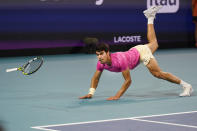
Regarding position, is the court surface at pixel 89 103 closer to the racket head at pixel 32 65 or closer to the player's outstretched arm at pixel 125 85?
the player's outstretched arm at pixel 125 85

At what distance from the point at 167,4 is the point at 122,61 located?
854cm

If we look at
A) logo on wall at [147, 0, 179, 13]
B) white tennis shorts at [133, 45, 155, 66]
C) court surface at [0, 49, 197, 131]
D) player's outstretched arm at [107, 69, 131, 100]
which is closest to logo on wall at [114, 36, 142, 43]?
logo on wall at [147, 0, 179, 13]

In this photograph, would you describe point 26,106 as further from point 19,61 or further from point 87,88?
point 19,61

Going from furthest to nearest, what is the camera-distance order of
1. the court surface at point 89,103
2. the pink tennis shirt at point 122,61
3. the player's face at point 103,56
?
the pink tennis shirt at point 122,61 → the player's face at point 103,56 → the court surface at point 89,103

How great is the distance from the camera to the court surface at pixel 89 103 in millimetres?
6753

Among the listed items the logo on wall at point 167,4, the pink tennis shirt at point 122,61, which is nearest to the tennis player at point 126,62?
the pink tennis shirt at point 122,61

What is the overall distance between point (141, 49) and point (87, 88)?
142cm

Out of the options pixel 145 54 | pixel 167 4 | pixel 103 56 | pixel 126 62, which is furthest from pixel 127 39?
pixel 103 56

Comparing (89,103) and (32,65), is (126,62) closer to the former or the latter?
(89,103)

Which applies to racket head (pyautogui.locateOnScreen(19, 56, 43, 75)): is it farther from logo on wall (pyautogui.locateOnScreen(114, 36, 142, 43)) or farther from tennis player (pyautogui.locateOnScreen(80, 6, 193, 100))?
logo on wall (pyautogui.locateOnScreen(114, 36, 142, 43))

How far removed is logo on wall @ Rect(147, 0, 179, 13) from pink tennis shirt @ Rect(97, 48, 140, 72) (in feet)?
25.9

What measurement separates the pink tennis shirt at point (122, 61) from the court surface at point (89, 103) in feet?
1.62

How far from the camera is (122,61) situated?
8.38m

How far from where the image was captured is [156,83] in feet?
33.9
